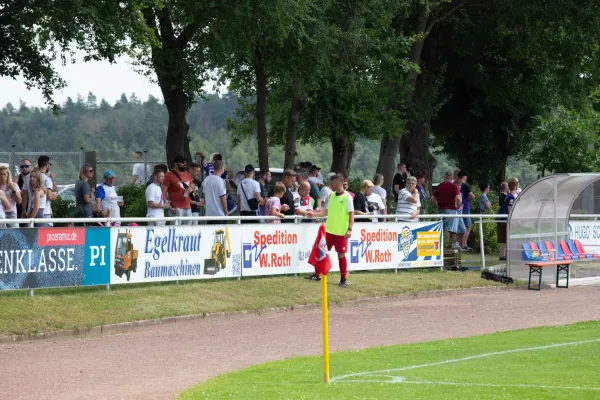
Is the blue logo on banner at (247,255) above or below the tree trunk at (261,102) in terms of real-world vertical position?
below

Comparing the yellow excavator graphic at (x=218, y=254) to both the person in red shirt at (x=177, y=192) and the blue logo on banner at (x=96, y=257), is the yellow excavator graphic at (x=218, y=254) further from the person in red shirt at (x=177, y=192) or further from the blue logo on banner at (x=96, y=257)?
the blue logo on banner at (x=96, y=257)

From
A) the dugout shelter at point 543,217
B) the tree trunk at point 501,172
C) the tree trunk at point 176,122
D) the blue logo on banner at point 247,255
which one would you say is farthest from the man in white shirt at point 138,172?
the tree trunk at point 501,172

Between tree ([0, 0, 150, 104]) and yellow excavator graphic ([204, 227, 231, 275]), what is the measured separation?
604 cm

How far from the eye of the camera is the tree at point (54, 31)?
77.9ft

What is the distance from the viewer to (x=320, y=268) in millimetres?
11148

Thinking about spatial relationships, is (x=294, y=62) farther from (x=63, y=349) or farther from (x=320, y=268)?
(x=320, y=268)

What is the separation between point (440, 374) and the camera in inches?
446

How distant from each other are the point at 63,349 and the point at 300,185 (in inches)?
355

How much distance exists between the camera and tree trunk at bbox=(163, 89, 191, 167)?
32.1 m

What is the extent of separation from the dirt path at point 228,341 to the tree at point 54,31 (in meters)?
8.17

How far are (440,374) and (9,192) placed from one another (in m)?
8.93

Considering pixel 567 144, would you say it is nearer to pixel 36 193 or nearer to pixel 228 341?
pixel 36 193

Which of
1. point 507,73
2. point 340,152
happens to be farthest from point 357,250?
point 507,73

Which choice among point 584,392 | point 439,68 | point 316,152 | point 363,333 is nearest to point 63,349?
point 363,333
